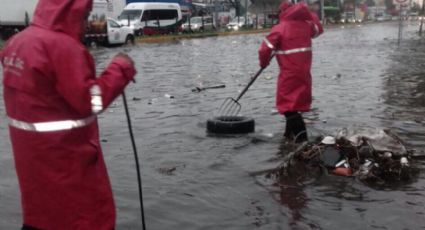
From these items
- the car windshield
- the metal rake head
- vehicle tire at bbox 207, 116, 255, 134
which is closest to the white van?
the car windshield

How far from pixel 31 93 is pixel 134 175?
12.1 feet

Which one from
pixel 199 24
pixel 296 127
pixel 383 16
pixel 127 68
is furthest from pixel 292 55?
pixel 383 16

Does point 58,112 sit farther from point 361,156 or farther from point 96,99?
point 361,156

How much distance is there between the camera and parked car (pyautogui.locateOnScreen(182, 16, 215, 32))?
5069 centimetres

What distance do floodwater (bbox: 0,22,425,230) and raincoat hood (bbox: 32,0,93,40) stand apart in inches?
95.6

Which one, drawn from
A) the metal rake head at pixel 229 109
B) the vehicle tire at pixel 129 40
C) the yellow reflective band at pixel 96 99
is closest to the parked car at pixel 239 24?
the vehicle tire at pixel 129 40

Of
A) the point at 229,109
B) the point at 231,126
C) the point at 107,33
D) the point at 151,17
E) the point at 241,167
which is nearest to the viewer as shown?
the point at 241,167

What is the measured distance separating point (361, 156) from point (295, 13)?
2013 mm

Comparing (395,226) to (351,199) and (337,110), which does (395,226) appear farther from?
(337,110)

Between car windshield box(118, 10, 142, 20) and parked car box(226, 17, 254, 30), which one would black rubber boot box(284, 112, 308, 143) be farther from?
parked car box(226, 17, 254, 30)

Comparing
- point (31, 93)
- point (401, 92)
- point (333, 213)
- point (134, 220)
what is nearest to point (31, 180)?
point (31, 93)

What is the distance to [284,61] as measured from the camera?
24.3 feet

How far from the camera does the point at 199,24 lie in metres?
53.0

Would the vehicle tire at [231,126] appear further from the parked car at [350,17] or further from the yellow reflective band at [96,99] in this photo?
the parked car at [350,17]
